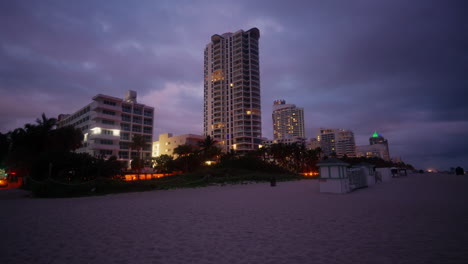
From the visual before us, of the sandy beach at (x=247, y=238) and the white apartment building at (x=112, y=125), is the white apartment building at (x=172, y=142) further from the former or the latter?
the sandy beach at (x=247, y=238)

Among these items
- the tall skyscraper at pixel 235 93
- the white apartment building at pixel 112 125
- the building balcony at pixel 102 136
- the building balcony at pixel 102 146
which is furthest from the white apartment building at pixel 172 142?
the building balcony at pixel 102 136

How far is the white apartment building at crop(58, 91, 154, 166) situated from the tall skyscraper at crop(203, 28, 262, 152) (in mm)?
37057

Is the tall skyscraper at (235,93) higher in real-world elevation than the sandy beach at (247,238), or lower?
higher

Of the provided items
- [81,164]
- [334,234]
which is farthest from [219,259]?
[81,164]

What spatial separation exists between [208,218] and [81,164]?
25.8m

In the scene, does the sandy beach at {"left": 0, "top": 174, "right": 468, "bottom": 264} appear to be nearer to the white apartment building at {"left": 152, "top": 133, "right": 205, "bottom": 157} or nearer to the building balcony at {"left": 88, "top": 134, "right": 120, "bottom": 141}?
the building balcony at {"left": 88, "top": 134, "right": 120, "bottom": 141}

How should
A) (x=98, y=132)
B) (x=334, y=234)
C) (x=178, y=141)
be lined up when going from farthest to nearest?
(x=178, y=141), (x=98, y=132), (x=334, y=234)

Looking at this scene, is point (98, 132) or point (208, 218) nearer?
point (208, 218)

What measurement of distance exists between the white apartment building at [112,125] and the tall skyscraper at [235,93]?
122 ft

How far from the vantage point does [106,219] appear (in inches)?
397

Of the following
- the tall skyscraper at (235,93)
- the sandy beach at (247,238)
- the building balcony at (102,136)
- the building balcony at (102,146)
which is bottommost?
the sandy beach at (247,238)

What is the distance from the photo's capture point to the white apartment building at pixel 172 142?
316 feet

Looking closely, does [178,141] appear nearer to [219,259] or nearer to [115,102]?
[115,102]

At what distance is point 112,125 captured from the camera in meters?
70.1
